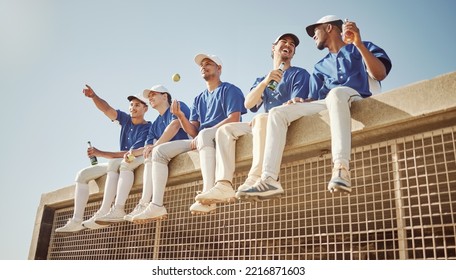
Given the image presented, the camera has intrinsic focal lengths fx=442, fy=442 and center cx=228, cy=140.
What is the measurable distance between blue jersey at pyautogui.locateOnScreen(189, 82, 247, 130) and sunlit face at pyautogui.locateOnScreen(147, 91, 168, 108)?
0.84m

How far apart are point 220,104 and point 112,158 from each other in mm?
1635

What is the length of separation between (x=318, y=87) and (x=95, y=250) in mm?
3183

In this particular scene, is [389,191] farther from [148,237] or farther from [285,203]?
[148,237]

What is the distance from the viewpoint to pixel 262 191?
3.18 metres

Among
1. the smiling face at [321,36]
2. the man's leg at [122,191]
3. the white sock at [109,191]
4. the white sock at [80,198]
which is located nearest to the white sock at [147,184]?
the man's leg at [122,191]

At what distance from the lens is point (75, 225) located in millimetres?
5332

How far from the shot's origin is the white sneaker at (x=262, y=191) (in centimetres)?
318

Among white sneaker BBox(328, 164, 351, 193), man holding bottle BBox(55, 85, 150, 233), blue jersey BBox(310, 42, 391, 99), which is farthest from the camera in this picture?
man holding bottle BBox(55, 85, 150, 233)

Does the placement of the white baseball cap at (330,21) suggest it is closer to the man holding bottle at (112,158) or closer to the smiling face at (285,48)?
the smiling face at (285,48)

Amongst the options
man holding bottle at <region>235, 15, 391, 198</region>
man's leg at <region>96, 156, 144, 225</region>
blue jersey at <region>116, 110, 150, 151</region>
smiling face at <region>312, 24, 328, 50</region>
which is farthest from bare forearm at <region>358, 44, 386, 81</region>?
blue jersey at <region>116, 110, 150, 151</region>

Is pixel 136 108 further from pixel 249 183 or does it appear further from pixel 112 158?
pixel 249 183

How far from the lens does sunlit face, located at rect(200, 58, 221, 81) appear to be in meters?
4.84

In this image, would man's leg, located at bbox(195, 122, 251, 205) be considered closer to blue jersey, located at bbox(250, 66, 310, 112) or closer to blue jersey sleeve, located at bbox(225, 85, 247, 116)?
blue jersey, located at bbox(250, 66, 310, 112)

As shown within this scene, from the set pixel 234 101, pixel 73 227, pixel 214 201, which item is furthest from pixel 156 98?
pixel 214 201
